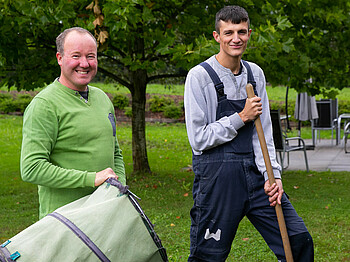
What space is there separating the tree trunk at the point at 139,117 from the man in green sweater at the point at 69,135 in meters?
6.54

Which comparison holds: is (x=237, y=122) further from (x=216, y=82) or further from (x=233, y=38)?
(x=233, y=38)

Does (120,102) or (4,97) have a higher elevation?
(4,97)

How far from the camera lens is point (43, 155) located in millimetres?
2414

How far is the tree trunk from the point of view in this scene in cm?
919

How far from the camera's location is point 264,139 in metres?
3.17

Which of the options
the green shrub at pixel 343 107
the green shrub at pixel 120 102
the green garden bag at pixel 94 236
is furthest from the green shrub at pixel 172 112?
the green garden bag at pixel 94 236

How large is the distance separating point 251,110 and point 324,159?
383 inches

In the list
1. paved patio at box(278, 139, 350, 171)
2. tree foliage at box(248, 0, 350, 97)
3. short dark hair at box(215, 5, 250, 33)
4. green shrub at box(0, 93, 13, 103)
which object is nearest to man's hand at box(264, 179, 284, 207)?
short dark hair at box(215, 5, 250, 33)

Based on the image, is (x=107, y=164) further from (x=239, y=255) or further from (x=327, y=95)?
(x=327, y=95)

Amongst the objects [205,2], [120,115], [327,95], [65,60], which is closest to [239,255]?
[65,60]

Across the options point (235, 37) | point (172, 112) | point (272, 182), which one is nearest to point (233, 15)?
point (235, 37)

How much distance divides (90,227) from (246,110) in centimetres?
129

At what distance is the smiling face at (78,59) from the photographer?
Answer: 99.2 inches

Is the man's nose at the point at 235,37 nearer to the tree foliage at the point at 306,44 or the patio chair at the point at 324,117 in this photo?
the tree foliage at the point at 306,44
